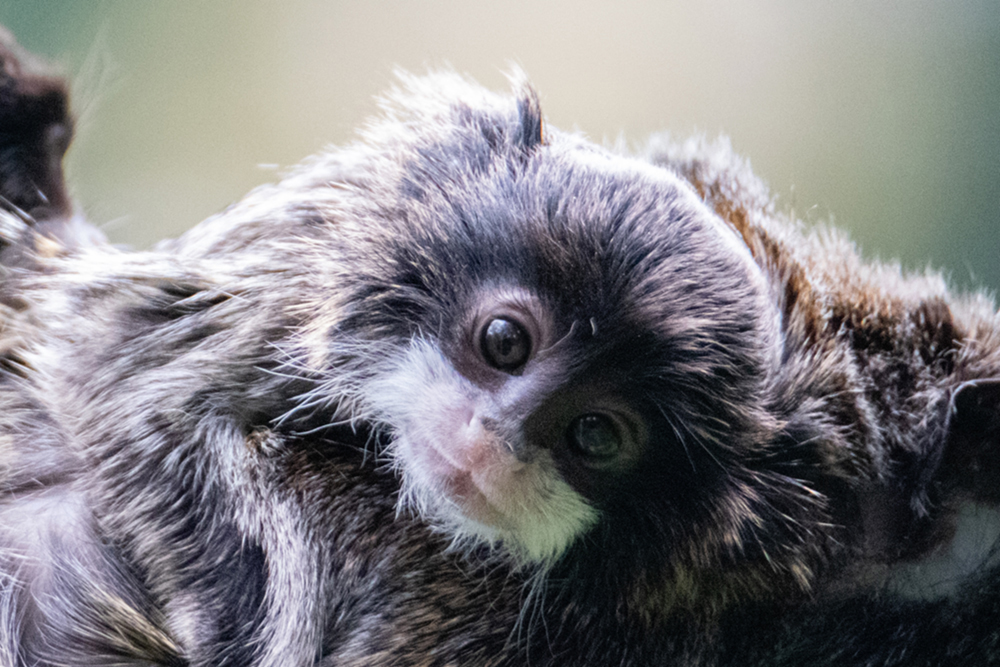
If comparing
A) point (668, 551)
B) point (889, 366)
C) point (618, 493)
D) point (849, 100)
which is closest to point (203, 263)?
point (618, 493)

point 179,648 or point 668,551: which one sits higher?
point 668,551

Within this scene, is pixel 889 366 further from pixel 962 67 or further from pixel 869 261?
pixel 962 67

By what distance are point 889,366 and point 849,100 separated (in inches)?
38.9

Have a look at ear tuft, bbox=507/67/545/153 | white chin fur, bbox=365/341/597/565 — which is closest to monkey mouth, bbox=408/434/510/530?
white chin fur, bbox=365/341/597/565

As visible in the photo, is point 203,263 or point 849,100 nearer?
point 203,263

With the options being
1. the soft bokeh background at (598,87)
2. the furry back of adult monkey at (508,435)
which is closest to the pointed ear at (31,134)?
the soft bokeh background at (598,87)

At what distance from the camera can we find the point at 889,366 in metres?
1.27

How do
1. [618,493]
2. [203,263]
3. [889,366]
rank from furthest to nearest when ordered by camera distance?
[203,263] < [618,493] < [889,366]

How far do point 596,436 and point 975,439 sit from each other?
0.52 m

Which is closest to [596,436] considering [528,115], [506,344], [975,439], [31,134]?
[506,344]

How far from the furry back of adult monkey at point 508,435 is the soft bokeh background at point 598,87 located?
12.8 inches

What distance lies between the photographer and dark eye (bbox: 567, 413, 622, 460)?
1.34m

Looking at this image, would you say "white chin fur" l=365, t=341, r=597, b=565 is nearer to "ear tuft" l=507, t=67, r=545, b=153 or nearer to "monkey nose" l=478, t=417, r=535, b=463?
"monkey nose" l=478, t=417, r=535, b=463

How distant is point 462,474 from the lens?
4.42 feet
